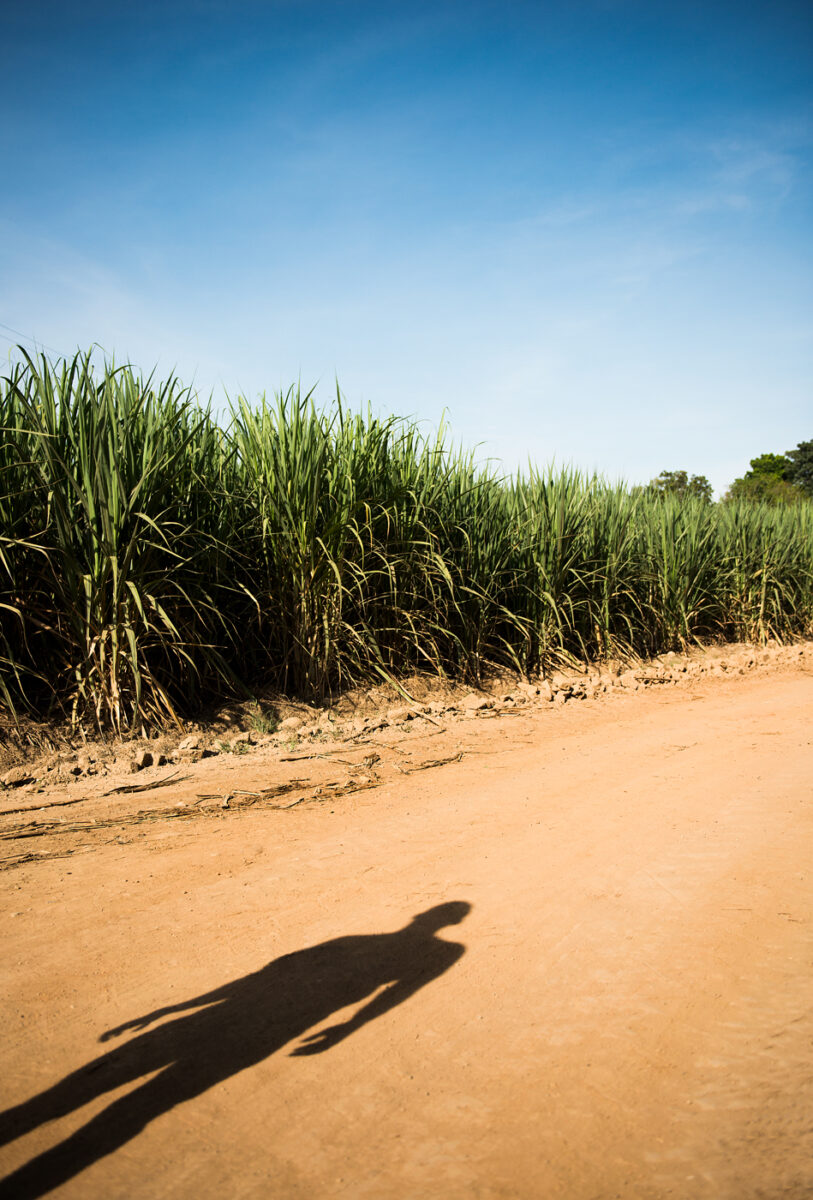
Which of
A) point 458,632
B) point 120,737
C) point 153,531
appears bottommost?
point 120,737

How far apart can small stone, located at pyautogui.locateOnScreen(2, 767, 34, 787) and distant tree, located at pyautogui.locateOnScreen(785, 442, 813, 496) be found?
48.7 meters

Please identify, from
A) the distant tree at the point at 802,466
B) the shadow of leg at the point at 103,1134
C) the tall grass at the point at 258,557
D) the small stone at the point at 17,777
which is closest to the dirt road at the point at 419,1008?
the shadow of leg at the point at 103,1134

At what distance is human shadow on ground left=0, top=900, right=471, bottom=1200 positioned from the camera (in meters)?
1.35

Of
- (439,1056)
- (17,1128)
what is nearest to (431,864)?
(439,1056)

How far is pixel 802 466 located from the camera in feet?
151

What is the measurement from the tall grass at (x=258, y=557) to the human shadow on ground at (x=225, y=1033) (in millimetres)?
2254

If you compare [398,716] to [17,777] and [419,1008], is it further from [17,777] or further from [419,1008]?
[419,1008]

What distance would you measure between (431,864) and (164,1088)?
47.6 inches

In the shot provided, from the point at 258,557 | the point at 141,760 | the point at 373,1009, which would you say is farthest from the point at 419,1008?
the point at 258,557

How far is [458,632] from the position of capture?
6.09 meters

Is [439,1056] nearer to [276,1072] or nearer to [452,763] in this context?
[276,1072]

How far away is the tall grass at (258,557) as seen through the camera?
3961 mm

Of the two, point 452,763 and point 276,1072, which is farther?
point 452,763

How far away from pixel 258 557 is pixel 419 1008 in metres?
3.67
